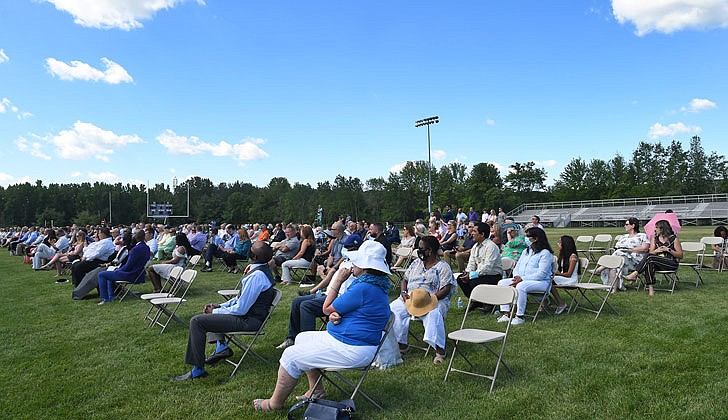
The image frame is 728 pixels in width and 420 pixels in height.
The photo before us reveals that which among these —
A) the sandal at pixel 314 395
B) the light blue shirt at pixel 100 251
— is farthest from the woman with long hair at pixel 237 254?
the sandal at pixel 314 395

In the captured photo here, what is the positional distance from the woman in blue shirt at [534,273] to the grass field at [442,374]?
1.17ft

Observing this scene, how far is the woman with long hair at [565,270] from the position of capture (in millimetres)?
7026

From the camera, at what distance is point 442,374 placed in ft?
15.2

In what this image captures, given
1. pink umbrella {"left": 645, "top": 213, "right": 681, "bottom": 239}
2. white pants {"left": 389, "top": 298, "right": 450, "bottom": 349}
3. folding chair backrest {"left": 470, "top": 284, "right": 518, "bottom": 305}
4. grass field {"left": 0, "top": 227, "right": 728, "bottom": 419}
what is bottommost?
grass field {"left": 0, "top": 227, "right": 728, "bottom": 419}

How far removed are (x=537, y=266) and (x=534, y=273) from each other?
11cm

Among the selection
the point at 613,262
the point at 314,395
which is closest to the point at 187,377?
the point at 314,395

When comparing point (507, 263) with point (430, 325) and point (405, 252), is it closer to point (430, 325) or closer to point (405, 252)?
point (405, 252)

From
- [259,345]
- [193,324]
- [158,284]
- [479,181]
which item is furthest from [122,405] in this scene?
[479,181]

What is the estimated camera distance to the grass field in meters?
3.84

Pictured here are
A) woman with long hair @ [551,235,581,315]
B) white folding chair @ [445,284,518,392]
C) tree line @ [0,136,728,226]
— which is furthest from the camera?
tree line @ [0,136,728,226]

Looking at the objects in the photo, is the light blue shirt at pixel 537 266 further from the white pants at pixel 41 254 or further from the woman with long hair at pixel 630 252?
the white pants at pixel 41 254

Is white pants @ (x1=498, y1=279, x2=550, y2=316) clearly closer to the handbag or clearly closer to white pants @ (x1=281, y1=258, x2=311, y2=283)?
the handbag

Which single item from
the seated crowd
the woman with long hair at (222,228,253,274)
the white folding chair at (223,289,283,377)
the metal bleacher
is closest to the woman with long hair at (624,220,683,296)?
the seated crowd

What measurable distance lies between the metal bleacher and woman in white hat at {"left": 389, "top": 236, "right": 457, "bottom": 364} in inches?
1554
